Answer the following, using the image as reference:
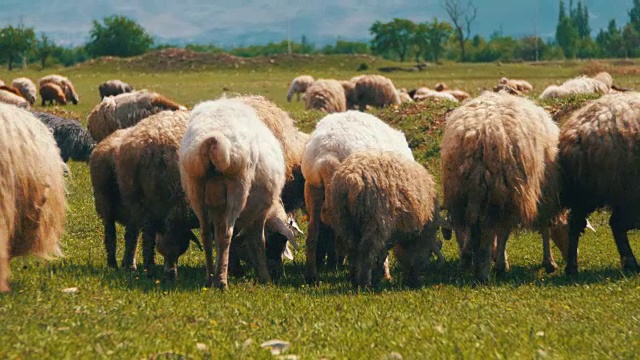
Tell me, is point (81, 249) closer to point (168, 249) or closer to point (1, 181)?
point (168, 249)

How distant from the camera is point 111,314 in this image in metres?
7.93

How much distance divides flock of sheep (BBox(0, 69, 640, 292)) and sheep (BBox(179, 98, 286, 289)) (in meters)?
0.02

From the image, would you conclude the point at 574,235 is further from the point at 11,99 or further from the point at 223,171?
the point at 11,99

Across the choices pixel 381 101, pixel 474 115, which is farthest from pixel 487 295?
pixel 381 101

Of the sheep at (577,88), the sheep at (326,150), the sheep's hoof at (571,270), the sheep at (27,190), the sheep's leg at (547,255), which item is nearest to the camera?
the sheep at (27,190)

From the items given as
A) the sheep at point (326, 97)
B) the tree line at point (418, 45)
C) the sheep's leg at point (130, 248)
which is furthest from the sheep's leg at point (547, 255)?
the tree line at point (418, 45)

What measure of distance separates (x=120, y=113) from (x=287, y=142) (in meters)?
11.3

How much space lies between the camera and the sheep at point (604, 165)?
1127cm

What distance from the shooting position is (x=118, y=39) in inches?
4636

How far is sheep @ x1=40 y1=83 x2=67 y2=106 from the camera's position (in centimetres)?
4075

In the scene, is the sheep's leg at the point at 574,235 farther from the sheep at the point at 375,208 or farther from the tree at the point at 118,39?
the tree at the point at 118,39

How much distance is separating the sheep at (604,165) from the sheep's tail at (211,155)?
4.37 metres

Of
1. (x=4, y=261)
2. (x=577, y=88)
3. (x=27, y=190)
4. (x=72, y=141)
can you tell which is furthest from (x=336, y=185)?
(x=577, y=88)

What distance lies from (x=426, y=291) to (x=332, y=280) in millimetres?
1804
